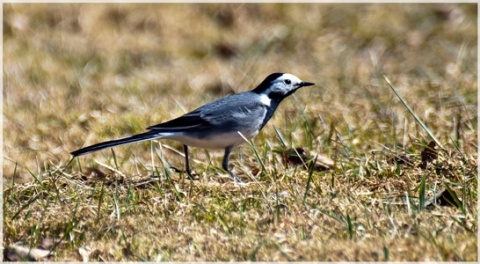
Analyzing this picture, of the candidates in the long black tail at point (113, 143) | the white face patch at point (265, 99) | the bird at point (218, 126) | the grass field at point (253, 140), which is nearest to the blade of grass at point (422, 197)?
the grass field at point (253, 140)

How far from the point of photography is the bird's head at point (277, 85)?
564 cm

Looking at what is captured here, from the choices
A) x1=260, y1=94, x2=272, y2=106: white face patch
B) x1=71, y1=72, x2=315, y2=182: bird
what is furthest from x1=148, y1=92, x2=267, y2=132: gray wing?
x1=260, y1=94, x2=272, y2=106: white face patch

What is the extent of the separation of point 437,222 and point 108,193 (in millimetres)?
1708

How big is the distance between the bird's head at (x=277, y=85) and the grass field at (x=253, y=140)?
0.85ft

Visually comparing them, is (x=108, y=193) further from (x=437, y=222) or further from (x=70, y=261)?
(x=437, y=222)

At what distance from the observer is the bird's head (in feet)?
18.5

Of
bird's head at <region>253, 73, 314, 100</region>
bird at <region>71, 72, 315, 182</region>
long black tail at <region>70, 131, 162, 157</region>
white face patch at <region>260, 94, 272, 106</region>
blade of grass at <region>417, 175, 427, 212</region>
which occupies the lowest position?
blade of grass at <region>417, 175, 427, 212</region>

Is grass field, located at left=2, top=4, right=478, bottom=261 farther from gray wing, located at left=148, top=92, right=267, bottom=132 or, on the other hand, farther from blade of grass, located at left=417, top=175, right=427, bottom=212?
gray wing, located at left=148, top=92, right=267, bottom=132

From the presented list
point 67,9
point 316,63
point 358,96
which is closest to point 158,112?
point 358,96

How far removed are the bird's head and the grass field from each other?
259 millimetres

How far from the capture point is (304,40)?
943 centimetres

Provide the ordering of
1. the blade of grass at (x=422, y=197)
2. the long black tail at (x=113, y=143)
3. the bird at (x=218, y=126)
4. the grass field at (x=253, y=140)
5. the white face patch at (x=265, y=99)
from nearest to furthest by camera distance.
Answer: the grass field at (x=253, y=140) < the blade of grass at (x=422, y=197) < the long black tail at (x=113, y=143) < the bird at (x=218, y=126) < the white face patch at (x=265, y=99)

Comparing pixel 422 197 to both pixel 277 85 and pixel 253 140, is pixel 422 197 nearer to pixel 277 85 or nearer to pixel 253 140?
pixel 277 85

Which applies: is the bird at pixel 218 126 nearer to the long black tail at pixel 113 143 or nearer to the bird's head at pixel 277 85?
the long black tail at pixel 113 143
